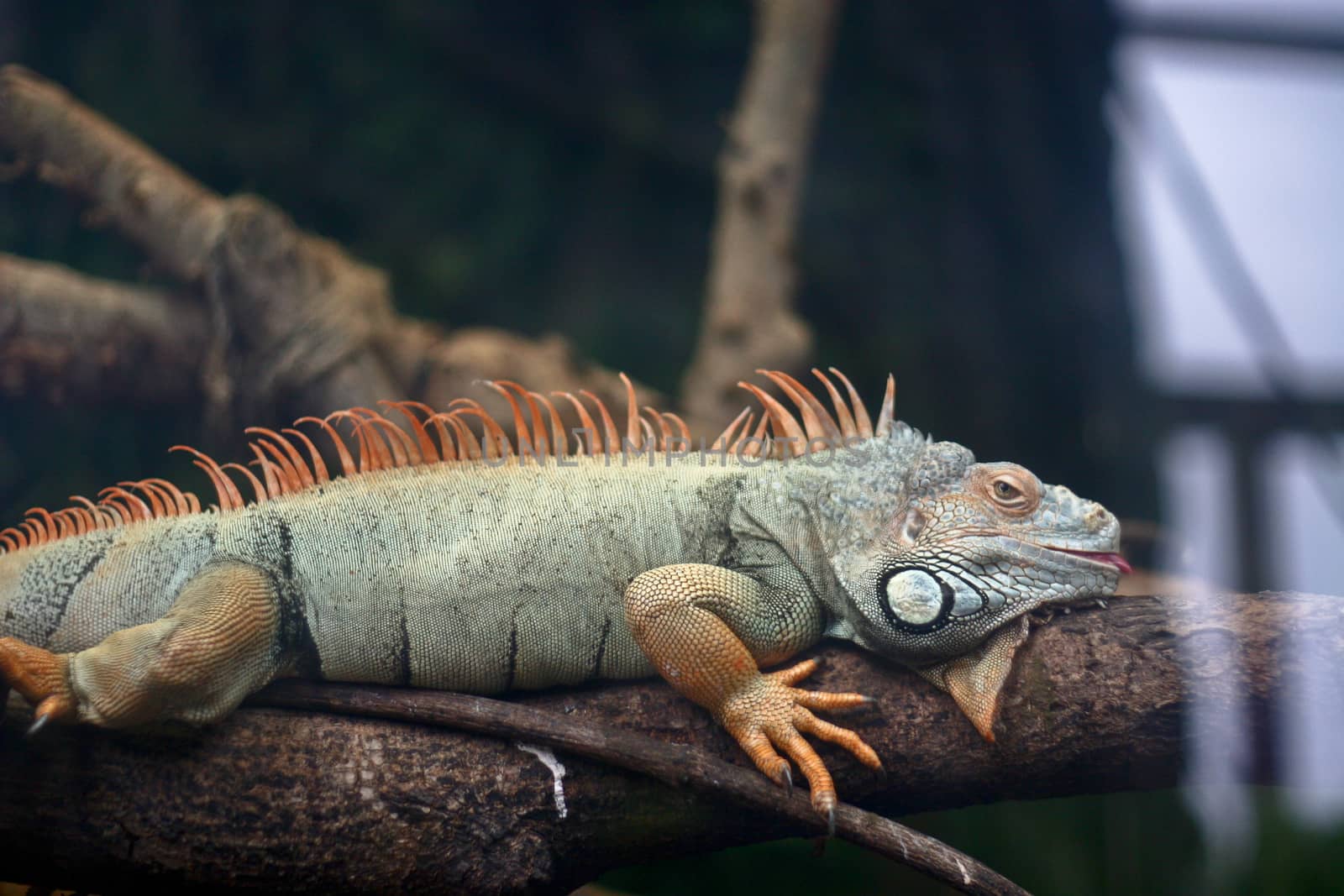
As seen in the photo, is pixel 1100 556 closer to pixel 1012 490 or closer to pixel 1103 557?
pixel 1103 557

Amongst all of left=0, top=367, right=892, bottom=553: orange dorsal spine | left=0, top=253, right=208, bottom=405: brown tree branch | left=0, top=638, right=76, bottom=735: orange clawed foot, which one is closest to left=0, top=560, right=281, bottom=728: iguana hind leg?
left=0, top=638, right=76, bottom=735: orange clawed foot

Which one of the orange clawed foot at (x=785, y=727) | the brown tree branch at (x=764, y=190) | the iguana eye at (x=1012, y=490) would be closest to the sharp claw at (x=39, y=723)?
the orange clawed foot at (x=785, y=727)

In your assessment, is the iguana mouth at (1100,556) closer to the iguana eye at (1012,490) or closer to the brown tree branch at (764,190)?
the iguana eye at (1012,490)

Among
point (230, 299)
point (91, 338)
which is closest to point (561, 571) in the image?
point (230, 299)

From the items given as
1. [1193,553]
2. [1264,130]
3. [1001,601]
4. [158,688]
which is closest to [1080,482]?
[1193,553]

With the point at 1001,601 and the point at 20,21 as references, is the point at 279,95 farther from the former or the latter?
the point at 1001,601

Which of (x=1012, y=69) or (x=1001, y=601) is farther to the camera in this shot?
(x=1012, y=69)
